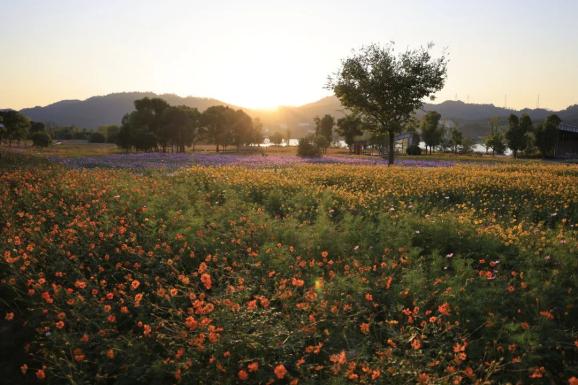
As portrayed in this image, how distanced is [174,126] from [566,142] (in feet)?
216

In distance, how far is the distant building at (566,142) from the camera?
6422 cm

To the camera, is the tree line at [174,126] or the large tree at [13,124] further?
the large tree at [13,124]

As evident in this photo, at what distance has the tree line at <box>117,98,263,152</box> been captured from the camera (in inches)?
2702

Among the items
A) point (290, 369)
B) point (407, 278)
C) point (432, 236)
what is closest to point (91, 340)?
point (290, 369)

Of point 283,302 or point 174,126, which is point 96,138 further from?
point 283,302

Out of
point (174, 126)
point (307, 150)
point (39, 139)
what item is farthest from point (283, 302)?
point (39, 139)

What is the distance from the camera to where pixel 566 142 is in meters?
67.0

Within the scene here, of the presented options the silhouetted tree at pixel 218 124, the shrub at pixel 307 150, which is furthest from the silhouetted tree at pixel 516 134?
the silhouetted tree at pixel 218 124

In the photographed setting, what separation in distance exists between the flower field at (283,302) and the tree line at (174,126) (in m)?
61.1

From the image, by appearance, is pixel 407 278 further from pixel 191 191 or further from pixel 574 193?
pixel 574 193

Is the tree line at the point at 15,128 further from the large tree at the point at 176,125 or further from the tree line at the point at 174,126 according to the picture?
the large tree at the point at 176,125

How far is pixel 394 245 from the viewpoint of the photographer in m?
7.52

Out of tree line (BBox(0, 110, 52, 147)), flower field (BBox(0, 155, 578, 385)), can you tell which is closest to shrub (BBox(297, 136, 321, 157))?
flower field (BBox(0, 155, 578, 385))

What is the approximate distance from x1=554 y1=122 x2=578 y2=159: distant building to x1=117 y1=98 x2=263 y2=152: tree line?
58737 millimetres
